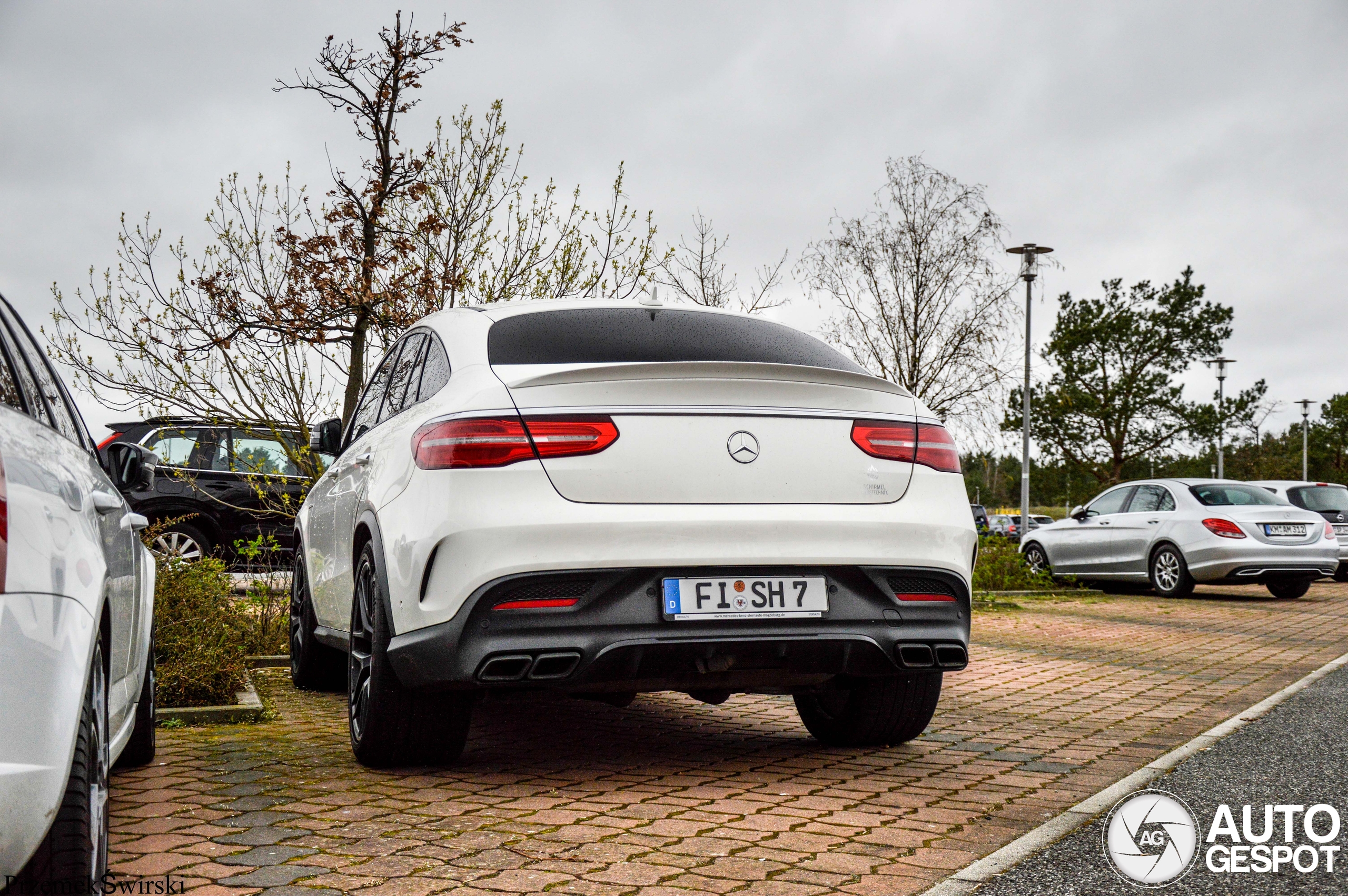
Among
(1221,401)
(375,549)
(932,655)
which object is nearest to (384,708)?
(375,549)

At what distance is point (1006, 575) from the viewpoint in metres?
17.4

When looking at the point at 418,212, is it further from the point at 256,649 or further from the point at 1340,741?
the point at 1340,741

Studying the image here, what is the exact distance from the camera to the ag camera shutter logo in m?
3.49

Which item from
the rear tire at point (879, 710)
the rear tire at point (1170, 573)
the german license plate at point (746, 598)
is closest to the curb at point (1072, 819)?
the rear tire at point (879, 710)

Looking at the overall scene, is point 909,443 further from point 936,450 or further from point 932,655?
point 932,655

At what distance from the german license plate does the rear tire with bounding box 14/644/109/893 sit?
6.23 feet

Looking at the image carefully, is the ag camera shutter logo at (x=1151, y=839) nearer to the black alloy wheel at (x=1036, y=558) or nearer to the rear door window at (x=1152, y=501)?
the rear door window at (x=1152, y=501)

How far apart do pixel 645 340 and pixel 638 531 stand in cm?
96

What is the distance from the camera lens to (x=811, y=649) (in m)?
4.26

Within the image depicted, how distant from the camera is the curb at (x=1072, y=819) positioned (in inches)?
131

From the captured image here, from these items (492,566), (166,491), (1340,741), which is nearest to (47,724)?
(492,566)

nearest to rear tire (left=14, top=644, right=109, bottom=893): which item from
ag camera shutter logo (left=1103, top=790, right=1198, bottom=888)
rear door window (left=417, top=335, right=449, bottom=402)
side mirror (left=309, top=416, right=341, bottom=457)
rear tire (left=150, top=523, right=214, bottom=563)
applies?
rear door window (left=417, top=335, right=449, bottom=402)

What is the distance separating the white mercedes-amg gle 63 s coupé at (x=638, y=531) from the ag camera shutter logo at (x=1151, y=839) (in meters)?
0.76

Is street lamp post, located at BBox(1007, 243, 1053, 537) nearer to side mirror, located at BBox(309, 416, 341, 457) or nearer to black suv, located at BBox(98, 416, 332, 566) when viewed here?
black suv, located at BBox(98, 416, 332, 566)
